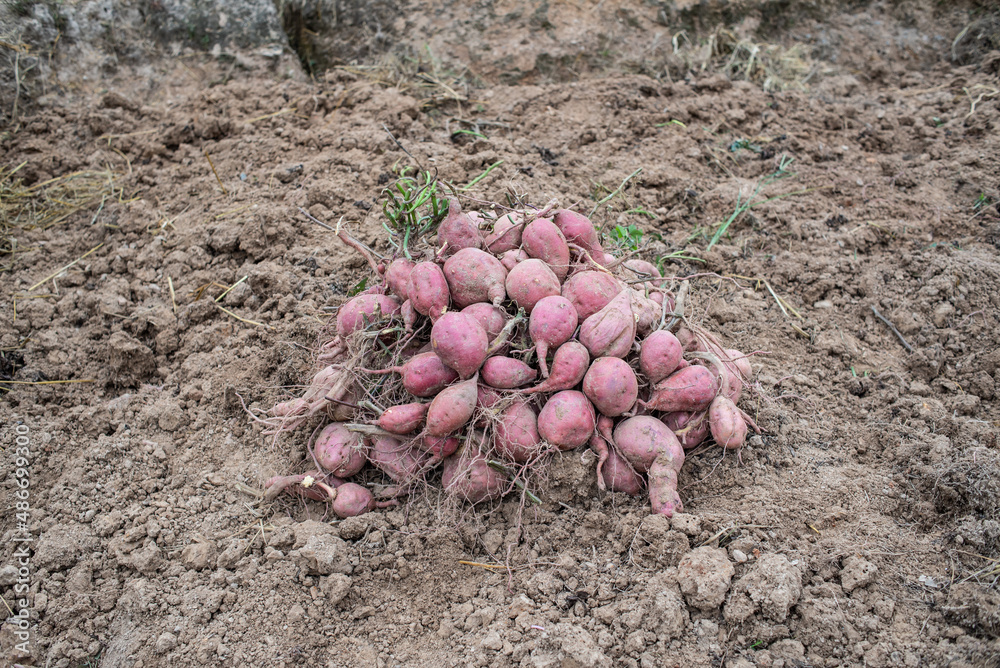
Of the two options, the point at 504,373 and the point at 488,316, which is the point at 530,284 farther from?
the point at 504,373

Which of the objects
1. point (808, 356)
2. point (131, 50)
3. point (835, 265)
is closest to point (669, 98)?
point (835, 265)

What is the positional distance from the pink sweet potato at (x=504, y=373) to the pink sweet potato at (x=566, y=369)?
0.06 meters

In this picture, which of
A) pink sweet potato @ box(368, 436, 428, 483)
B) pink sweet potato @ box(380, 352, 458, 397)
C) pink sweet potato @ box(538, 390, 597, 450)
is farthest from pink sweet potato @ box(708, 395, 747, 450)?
pink sweet potato @ box(368, 436, 428, 483)

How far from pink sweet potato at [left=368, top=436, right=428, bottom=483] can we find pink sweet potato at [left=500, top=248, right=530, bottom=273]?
0.70 m

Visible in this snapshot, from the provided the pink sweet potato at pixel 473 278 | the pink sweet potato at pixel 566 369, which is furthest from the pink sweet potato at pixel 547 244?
the pink sweet potato at pixel 566 369

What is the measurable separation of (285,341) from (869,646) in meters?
2.33

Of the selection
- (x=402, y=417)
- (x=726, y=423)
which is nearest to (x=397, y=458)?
(x=402, y=417)

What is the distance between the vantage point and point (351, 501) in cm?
215

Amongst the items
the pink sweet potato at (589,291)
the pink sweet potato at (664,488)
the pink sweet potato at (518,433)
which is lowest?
the pink sweet potato at (664,488)

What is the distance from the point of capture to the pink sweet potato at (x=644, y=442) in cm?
203

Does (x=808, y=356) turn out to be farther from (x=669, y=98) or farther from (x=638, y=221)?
(x=669, y=98)

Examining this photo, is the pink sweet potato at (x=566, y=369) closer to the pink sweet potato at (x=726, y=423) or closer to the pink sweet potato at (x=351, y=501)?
the pink sweet potato at (x=726, y=423)

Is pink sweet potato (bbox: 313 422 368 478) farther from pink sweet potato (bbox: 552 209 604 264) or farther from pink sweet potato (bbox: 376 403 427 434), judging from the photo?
pink sweet potato (bbox: 552 209 604 264)

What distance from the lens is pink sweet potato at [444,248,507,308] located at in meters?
2.09
